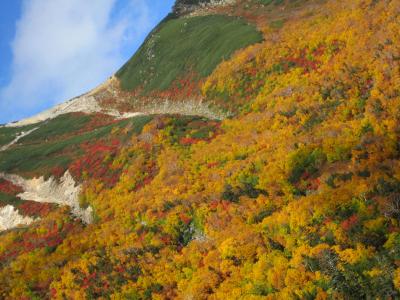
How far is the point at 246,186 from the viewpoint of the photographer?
26.9 m

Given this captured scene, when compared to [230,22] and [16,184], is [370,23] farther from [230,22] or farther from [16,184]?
[16,184]

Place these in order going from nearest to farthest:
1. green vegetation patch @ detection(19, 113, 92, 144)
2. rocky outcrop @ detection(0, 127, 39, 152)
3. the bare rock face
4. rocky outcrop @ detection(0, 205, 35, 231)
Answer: rocky outcrop @ detection(0, 205, 35, 231) → green vegetation patch @ detection(19, 113, 92, 144) → rocky outcrop @ detection(0, 127, 39, 152) → the bare rock face

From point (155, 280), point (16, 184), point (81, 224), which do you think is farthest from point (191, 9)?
point (155, 280)

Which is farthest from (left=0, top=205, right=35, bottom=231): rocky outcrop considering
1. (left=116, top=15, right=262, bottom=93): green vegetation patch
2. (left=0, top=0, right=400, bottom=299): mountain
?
(left=116, top=15, right=262, bottom=93): green vegetation patch

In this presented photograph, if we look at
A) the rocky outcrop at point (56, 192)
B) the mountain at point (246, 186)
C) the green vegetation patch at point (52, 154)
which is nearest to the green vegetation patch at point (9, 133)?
the green vegetation patch at point (52, 154)

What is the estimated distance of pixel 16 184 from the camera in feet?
220

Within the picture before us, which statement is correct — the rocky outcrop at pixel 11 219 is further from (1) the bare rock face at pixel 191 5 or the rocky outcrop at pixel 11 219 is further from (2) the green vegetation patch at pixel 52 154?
(1) the bare rock face at pixel 191 5

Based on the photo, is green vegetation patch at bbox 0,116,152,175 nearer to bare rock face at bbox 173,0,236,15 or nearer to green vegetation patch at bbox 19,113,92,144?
green vegetation patch at bbox 19,113,92,144

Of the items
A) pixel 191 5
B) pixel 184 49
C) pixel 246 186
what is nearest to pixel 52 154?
pixel 184 49

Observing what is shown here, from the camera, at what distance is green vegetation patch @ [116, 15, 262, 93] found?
2666 inches

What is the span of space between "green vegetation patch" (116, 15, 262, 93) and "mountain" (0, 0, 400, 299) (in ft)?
3.27

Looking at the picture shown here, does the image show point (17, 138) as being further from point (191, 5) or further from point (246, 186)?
point (246, 186)

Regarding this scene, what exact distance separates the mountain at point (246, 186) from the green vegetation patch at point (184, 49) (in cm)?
100

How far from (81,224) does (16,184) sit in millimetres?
31102
